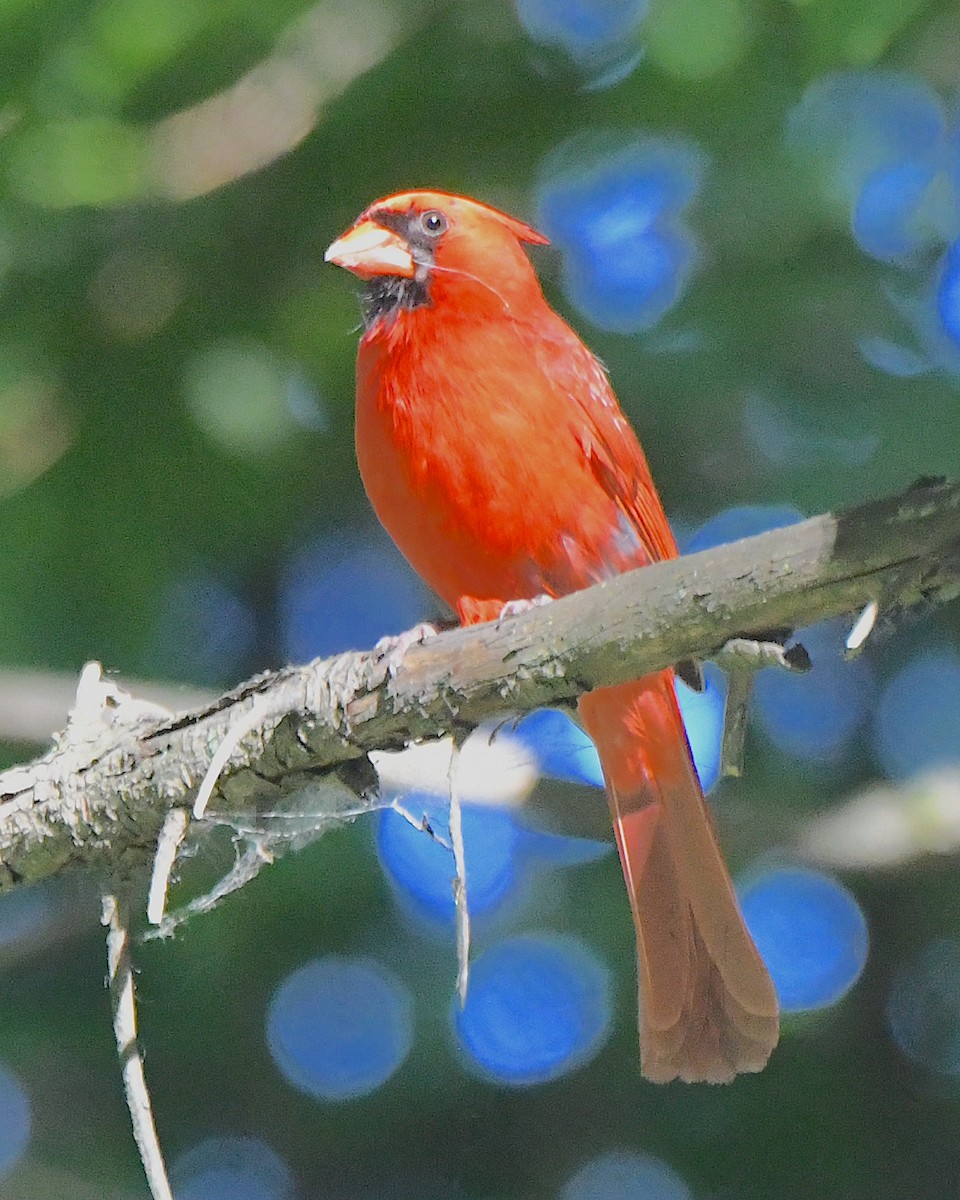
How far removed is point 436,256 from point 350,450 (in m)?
0.50

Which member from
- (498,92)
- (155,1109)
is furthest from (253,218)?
(155,1109)

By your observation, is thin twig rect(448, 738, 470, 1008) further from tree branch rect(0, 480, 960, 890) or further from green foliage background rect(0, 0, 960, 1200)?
green foliage background rect(0, 0, 960, 1200)

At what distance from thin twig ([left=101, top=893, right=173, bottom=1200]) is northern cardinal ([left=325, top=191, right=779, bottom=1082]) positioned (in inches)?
37.1

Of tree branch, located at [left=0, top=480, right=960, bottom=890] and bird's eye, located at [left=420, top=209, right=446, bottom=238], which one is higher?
bird's eye, located at [left=420, top=209, right=446, bottom=238]

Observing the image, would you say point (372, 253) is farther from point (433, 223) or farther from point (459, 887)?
point (459, 887)

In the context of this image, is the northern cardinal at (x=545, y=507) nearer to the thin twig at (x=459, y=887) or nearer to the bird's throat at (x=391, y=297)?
the bird's throat at (x=391, y=297)

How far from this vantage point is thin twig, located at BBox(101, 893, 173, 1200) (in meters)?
1.84

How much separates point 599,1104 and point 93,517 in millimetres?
1604

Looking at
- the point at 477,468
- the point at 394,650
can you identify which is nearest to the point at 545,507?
the point at 477,468

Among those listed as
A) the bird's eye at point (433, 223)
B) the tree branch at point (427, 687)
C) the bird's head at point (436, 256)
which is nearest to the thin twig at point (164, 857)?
the tree branch at point (427, 687)

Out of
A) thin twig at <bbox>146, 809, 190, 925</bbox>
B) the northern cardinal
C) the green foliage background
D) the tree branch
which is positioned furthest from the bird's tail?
A: thin twig at <bbox>146, 809, 190, 925</bbox>

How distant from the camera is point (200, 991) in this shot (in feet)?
10.9

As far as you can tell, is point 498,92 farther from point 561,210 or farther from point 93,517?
point 93,517

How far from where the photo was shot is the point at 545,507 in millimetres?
2803
